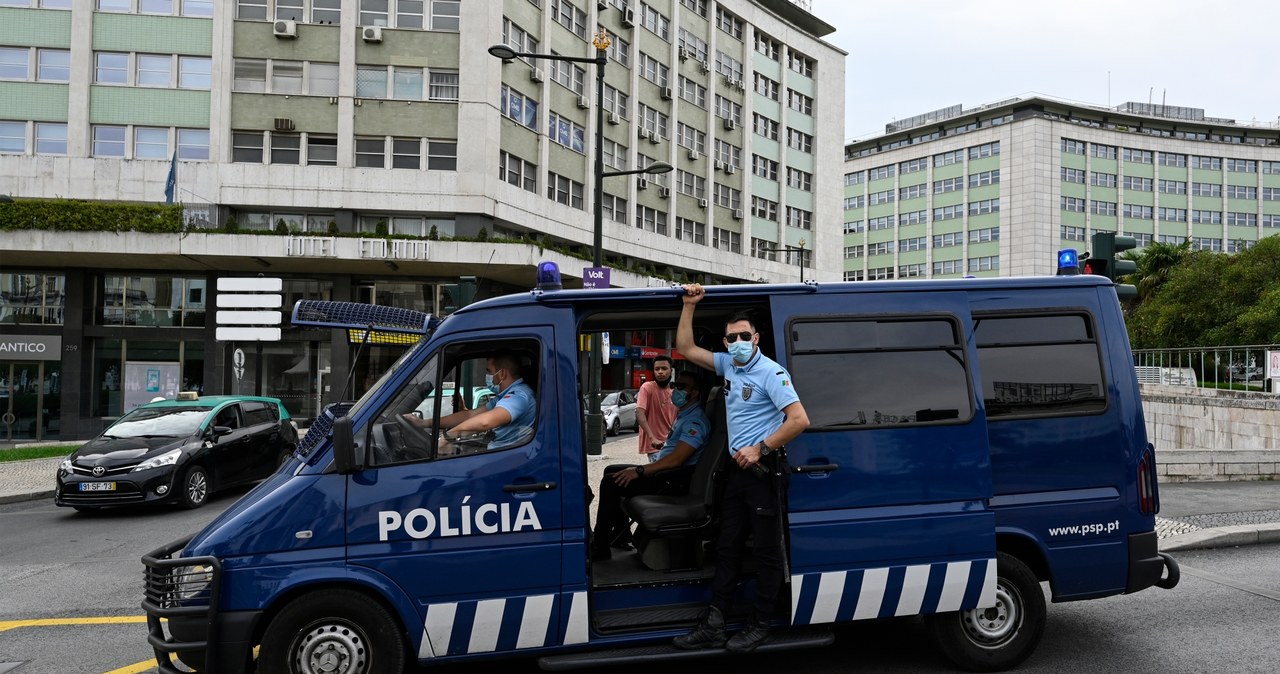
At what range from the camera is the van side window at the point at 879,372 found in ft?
17.0

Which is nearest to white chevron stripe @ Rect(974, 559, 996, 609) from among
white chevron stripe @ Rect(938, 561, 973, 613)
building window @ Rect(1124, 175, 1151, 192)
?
white chevron stripe @ Rect(938, 561, 973, 613)

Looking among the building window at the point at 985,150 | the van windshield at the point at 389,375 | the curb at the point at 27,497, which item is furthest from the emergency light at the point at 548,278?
the building window at the point at 985,150

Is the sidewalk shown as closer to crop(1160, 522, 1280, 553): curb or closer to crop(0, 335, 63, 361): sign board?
crop(1160, 522, 1280, 553): curb

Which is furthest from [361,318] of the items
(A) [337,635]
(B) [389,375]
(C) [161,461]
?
(C) [161,461]

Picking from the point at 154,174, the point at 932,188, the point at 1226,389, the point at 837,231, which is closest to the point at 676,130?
the point at 837,231

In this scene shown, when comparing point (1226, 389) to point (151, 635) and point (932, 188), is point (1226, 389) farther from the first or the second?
point (932, 188)

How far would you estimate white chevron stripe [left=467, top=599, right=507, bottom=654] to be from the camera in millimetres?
4688

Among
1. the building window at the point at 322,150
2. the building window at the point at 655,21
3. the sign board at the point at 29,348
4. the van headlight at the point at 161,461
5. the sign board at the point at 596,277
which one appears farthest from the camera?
the building window at the point at 655,21

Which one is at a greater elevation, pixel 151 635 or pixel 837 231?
pixel 837 231

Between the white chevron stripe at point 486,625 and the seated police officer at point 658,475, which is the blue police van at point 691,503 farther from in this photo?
the seated police officer at point 658,475

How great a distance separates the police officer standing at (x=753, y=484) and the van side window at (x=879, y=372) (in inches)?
12.2

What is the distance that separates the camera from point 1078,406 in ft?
18.1

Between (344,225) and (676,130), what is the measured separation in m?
19.8

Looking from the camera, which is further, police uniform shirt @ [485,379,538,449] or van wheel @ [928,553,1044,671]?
van wheel @ [928,553,1044,671]
